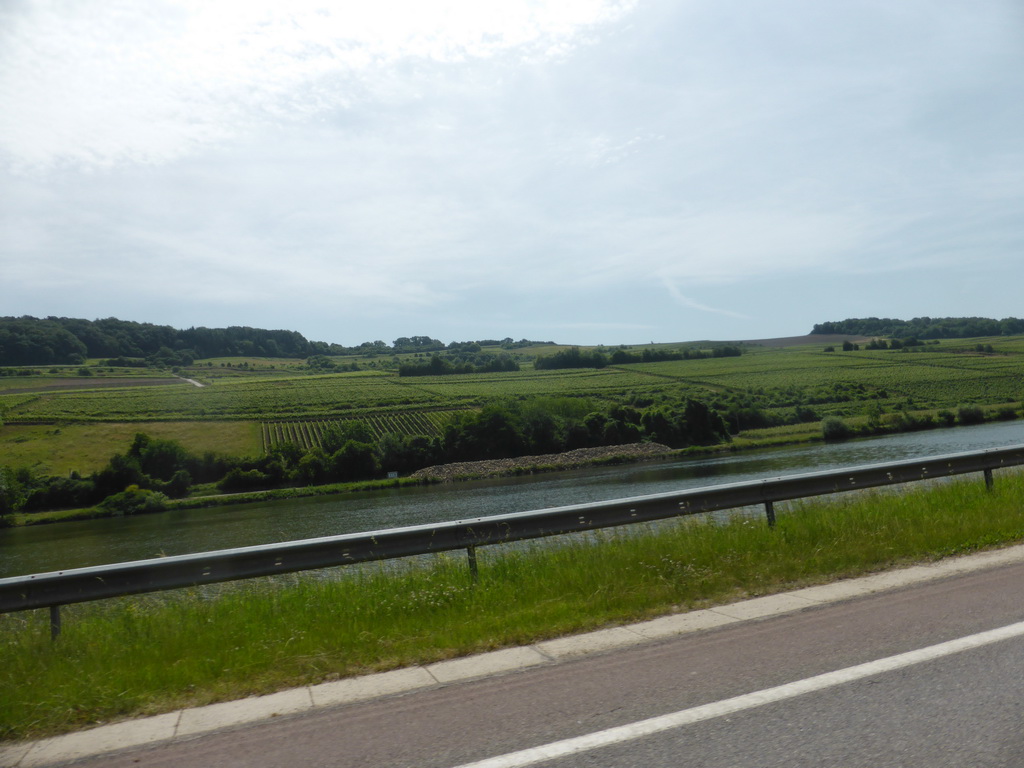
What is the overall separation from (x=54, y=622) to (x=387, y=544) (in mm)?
2535

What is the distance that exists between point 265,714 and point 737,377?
227 feet

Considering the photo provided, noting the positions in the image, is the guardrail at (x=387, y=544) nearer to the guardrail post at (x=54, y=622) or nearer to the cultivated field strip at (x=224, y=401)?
the guardrail post at (x=54, y=622)

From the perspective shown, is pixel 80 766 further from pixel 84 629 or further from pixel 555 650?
pixel 555 650

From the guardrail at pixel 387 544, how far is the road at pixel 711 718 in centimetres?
213

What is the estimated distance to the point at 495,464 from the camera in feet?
176

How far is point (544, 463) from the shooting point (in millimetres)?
52406

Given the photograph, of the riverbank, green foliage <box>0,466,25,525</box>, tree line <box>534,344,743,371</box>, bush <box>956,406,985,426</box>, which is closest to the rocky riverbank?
the riverbank

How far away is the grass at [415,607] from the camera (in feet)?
15.7

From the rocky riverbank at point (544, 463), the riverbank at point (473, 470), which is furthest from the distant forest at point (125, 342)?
the rocky riverbank at point (544, 463)

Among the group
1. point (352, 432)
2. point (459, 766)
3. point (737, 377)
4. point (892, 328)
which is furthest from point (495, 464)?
point (892, 328)

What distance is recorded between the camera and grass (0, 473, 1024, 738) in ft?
15.7

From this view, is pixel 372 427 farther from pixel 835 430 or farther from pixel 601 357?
pixel 601 357

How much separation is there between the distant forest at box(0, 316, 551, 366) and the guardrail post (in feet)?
261

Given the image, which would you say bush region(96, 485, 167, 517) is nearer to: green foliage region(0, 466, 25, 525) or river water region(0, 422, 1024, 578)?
river water region(0, 422, 1024, 578)
